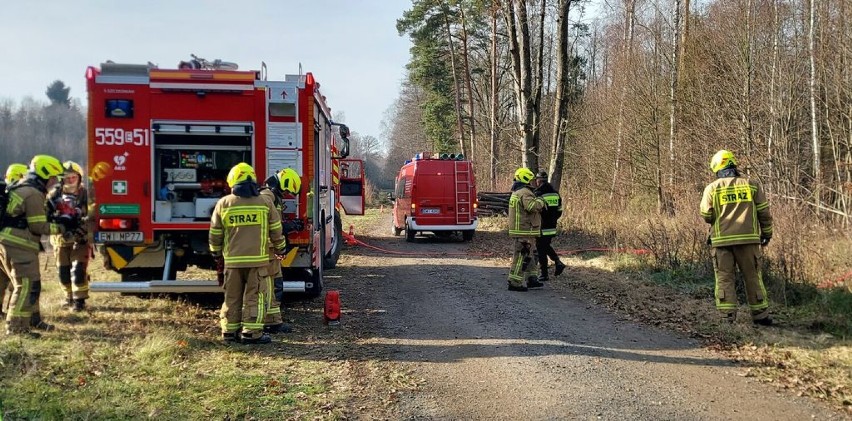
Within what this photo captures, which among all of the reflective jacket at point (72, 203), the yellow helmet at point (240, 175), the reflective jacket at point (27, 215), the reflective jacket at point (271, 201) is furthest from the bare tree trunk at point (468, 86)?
the reflective jacket at point (27, 215)

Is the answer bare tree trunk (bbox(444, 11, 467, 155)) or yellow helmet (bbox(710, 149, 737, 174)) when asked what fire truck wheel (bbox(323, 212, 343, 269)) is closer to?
yellow helmet (bbox(710, 149, 737, 174))

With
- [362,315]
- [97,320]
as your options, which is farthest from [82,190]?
[362,315]

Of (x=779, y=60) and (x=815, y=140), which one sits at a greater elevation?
(x=779, y=60)

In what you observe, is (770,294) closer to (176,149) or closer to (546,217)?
(546,217)

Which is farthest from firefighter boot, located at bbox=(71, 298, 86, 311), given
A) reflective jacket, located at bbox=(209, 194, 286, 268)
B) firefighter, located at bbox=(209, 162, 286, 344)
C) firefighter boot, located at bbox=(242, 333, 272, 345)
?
firefighter boot, located at bbox=(242, 333, 272, 345)

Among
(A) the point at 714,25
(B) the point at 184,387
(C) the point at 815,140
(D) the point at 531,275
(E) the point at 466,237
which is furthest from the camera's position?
(E) the point at 466,237

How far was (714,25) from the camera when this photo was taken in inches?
655

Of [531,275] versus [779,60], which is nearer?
[531,275]

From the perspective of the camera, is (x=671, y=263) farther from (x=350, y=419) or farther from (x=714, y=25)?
(x=714, y=25)

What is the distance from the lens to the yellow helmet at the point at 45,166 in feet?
21.9

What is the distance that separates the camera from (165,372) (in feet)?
17.0

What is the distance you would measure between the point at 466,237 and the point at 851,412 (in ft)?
44.9

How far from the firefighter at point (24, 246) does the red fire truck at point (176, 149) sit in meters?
0.69

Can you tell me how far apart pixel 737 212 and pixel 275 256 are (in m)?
5.21
